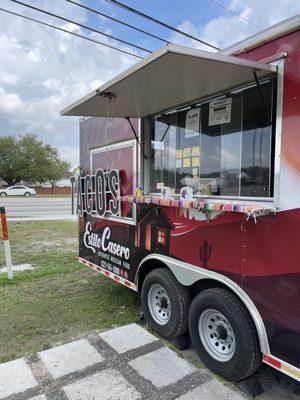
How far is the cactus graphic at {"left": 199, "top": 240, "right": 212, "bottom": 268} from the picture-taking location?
3098mm

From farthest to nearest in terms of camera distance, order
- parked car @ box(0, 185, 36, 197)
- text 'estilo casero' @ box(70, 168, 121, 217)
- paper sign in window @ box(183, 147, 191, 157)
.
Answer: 1. parked car @ box(0, 185, 36, 197)
2. text 'estilo casero' @ box(70, 168, 121, 217)
3. paper sign in window @ box(183, 147, 191, 157)

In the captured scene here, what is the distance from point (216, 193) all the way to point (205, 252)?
57cm

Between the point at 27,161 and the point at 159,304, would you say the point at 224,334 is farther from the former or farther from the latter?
the point at 27,161

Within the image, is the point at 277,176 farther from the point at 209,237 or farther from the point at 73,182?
the point at 73,182

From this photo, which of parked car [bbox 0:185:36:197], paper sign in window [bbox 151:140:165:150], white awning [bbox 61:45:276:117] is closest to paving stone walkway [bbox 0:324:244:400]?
paper sign in window [bbox 151:140:165:150]

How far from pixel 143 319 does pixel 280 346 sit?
6.67 feet

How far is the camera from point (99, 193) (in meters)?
4.98

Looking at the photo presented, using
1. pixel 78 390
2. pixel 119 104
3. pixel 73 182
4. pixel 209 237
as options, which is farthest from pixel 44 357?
pixel 73 182

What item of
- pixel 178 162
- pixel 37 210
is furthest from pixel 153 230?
pixel 37 210

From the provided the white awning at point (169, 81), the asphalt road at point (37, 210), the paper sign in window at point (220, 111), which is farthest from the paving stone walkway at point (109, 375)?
the asphalt road at point (37, 210)

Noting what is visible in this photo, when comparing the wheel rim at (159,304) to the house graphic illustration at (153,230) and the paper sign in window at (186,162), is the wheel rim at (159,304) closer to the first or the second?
the house graphic illustration at (153,230)

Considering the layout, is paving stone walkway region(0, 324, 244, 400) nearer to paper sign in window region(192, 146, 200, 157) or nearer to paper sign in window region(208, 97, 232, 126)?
paper sign in window region(192, 146, 200, 157)

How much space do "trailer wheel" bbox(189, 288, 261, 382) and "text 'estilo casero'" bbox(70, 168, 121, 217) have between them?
185cm

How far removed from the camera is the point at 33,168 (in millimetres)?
53812
